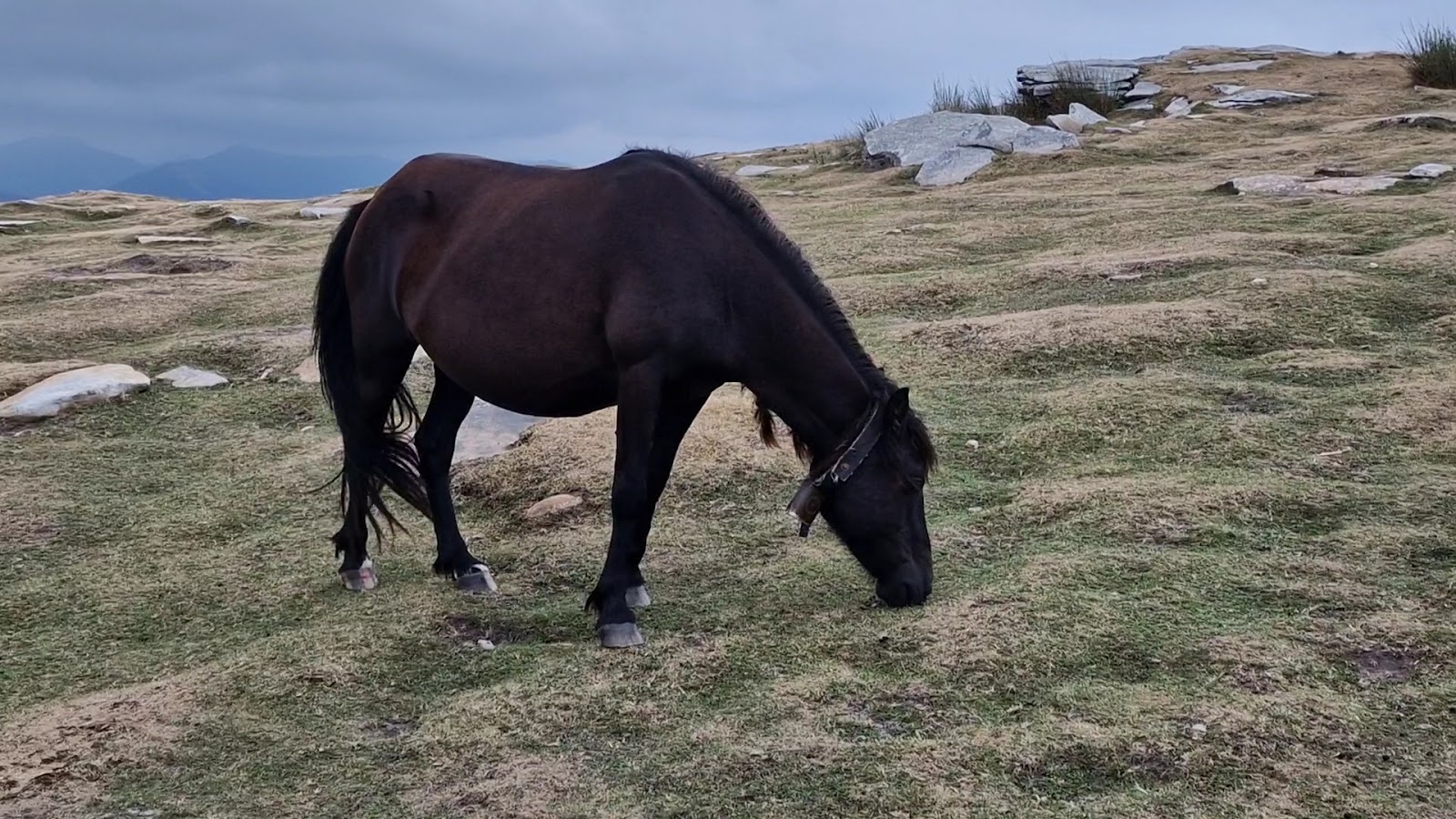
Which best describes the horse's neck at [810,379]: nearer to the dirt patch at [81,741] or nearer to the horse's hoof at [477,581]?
the horse's hoof at [477,581]

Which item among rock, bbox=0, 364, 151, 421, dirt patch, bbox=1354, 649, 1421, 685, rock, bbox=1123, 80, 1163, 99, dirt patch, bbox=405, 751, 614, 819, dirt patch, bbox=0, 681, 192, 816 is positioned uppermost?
rock, bbox=1123, 80, 1163, 99

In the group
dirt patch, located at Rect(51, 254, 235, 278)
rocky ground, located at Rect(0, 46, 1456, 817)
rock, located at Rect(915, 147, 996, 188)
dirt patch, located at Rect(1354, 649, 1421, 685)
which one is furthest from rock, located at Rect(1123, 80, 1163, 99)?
dirt patch, located at Rect(1354, 649, 1421, 685)

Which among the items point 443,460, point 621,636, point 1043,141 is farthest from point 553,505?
point 1043,141

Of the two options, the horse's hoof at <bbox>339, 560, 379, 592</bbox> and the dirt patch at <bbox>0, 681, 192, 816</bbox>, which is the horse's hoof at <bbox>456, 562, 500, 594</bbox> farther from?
the dirt patch at <bbox>0, 681, 192, 816</bbox>

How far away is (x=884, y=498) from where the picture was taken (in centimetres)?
442

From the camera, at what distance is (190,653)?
4570mm

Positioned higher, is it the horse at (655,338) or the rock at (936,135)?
the rock at (936,135)

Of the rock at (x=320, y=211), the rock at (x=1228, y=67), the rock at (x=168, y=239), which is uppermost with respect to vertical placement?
the rock at (x=1228, y=67)

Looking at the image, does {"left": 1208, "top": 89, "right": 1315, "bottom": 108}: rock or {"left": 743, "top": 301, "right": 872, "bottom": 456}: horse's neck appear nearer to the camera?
{"left": 743, "top": 301, "right": 872, "bottom": 456}: horse's neck

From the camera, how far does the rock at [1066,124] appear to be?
740 inches

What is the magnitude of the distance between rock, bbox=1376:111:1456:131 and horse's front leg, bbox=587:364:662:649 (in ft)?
48.6

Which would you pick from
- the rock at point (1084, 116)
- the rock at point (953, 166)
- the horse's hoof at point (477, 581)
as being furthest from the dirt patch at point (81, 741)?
the rock at point (1084, 116)

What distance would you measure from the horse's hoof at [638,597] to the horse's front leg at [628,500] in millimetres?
49

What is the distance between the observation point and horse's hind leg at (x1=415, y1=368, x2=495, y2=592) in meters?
5.20
